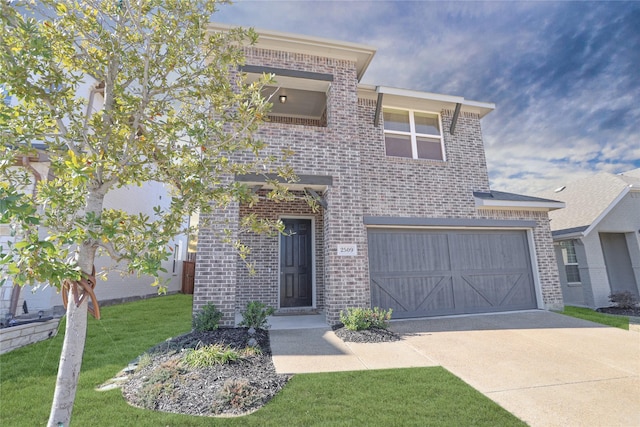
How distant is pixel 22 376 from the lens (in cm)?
426

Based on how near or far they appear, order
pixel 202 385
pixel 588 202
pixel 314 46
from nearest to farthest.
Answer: pixel 202 385 → pixel 314 46 → pixel 588 202

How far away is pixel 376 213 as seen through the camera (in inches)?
318

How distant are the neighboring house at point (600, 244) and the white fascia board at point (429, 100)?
5843 mm

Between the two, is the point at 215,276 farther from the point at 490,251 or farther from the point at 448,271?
the point at 490,251

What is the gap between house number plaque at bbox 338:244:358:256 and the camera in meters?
7.24

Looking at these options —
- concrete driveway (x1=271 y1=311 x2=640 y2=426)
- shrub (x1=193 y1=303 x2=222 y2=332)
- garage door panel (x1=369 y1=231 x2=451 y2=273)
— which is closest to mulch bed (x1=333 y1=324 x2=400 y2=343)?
concrete driveway (x1=271 y1=311 x2=640 y2=426)

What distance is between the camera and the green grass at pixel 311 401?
305 centimetres

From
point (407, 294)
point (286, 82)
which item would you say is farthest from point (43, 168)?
→ point (407, 294)

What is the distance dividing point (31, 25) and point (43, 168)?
741cm

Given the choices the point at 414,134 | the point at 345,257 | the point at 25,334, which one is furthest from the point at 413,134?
the point at 25,334

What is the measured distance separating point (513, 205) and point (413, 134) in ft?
11.6

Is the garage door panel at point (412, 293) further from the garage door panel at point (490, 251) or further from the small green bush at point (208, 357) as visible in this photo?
the small green bush at point (208, 357)

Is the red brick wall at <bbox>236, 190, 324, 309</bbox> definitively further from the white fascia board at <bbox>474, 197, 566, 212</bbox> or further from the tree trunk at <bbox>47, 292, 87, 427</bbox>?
the tree trunk at <bbox>47, 292, 87, 427</bbox>

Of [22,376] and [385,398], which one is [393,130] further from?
[22,376]
